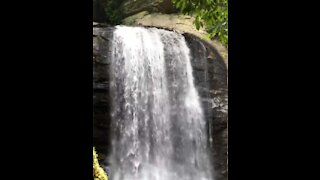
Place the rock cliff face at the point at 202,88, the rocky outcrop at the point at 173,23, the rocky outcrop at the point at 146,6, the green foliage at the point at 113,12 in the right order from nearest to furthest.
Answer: the rock cliff face at the point at 202,88, the rocky outcrop at the point at 173,23, the rocky outcrop at the point at 146,6, the green foliage at the point at 113,12

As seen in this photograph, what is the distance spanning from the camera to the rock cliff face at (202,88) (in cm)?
838

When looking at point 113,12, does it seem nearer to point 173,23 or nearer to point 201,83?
point 173,23

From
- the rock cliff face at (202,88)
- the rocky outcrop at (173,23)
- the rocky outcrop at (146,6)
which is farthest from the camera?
the rocky outcrop at (146,6)

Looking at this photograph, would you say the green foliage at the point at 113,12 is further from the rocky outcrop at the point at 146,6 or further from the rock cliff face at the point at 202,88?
the rock cliff face at the point at 202,88

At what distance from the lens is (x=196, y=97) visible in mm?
9500

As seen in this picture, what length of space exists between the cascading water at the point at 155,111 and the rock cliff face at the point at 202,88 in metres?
0.17

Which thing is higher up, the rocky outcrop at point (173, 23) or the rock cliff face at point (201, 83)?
the rocky outcrop at point (173, 23)

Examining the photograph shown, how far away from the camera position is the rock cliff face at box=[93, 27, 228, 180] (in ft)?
27.5

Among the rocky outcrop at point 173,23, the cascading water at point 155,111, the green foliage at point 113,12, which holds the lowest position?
the cascading water at point 155,111

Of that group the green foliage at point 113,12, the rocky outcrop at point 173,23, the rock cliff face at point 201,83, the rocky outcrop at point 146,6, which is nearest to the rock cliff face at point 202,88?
the rock cliff face at point 201,83

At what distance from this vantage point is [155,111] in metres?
9.15
